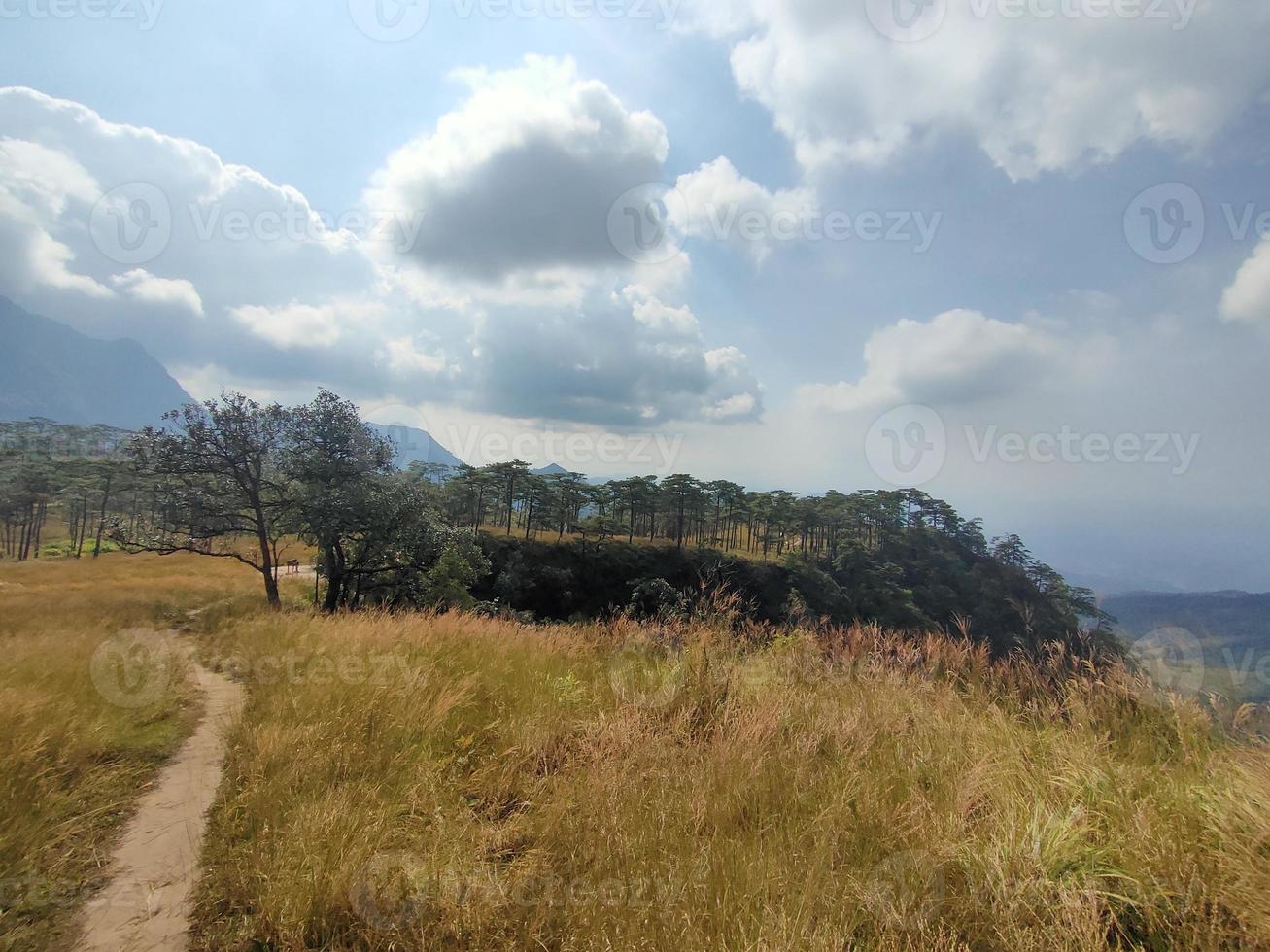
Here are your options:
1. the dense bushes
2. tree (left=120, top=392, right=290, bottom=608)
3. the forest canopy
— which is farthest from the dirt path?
the dense bushes

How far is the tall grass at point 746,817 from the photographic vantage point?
7.59 feet

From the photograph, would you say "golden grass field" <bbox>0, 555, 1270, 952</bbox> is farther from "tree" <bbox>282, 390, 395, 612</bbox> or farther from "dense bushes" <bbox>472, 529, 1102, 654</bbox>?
"dense bushes" <bbox>472, 529, 1102, 654</bbox>

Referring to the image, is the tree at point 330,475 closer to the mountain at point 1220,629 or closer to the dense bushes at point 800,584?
the mountain at point 1220,629

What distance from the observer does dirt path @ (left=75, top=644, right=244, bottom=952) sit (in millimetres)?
2660

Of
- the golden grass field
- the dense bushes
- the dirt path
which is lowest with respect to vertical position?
the dense bushes

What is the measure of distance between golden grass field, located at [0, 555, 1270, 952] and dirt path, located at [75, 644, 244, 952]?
0.15 m

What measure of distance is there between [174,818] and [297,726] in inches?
39.4

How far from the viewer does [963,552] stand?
9244 cm

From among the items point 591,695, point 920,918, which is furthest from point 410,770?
point 920,918

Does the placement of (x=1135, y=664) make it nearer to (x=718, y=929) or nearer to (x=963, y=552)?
(x=718, y=929)

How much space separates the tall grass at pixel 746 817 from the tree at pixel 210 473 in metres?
17.7

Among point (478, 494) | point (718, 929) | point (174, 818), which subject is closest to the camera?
point (718, 929)

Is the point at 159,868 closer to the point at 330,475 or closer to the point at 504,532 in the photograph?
the point at 330,475

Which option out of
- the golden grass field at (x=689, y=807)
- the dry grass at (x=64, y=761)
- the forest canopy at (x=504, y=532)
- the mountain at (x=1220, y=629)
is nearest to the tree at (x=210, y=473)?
the forest canopy at (x=504, y=532)
